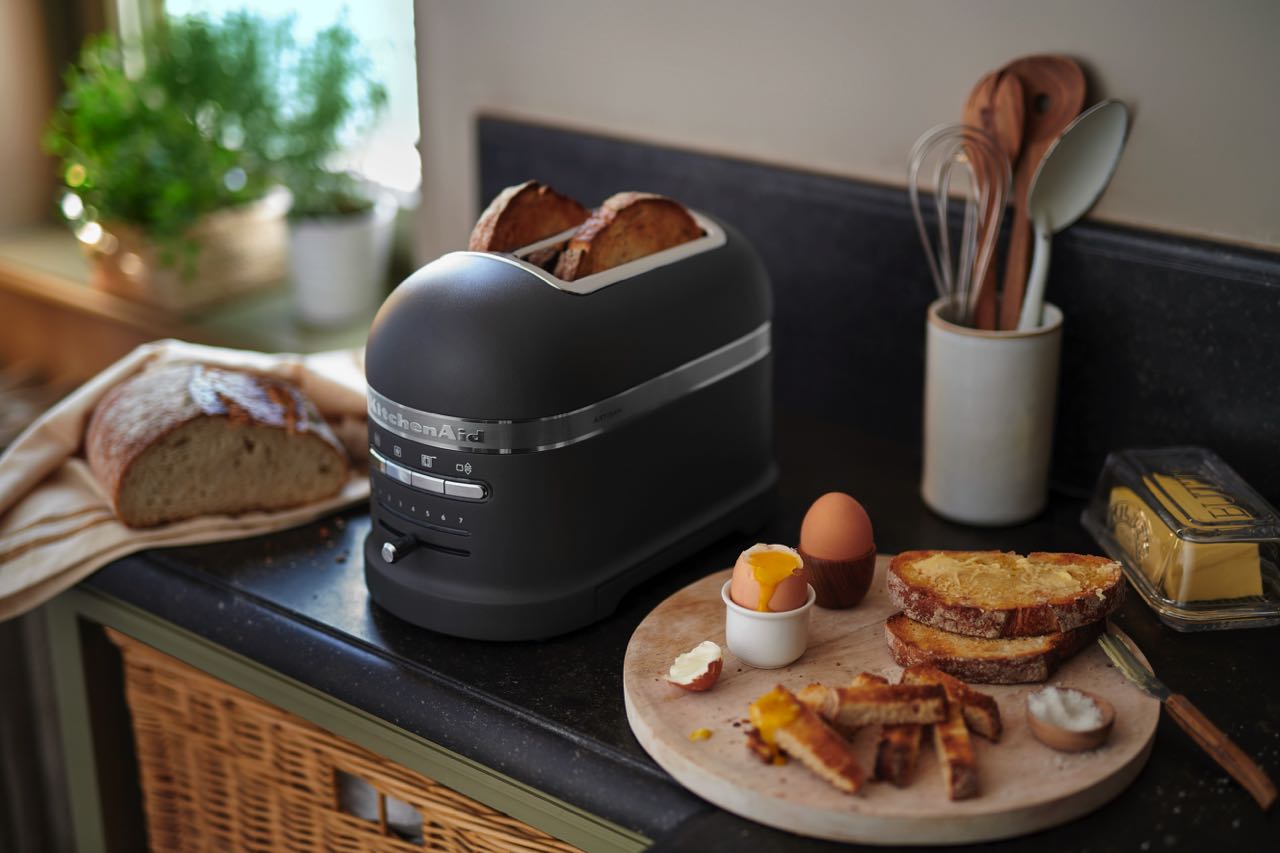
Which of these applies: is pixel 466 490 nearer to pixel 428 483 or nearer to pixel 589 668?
pixel 428 483

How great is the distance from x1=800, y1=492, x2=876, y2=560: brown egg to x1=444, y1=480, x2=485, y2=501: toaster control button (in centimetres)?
24

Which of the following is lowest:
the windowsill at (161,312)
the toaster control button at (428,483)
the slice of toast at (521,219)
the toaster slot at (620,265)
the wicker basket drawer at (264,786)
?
the wicker basket drawer at (264,786)

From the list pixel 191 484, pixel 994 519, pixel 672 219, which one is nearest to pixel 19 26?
pixel 191 484

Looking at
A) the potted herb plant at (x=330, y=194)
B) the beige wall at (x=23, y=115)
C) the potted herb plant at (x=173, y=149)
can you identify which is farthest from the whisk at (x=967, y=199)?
the beige wall at (x=23, y=115)

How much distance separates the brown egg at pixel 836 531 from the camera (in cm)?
101

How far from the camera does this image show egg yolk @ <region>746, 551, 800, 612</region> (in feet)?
3.09

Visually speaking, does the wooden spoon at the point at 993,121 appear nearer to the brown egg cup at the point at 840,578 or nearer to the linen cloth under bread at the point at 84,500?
the brown egg cup at the point at 840,578

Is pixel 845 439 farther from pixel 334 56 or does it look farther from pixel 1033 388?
pixel 334 56

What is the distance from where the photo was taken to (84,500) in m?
1.21

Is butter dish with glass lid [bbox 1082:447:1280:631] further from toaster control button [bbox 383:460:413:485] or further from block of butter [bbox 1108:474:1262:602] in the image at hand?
toaster control button [bbox 383:460:413:485]

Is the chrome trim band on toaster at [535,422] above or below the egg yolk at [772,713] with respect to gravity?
above

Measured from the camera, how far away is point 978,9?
121 centimetres

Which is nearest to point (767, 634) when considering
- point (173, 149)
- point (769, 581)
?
point (769, 581)

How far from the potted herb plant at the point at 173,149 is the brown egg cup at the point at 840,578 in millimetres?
1173
